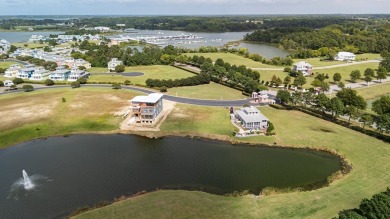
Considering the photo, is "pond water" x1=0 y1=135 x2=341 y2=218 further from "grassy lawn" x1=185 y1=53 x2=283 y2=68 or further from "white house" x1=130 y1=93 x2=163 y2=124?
"grassy lawn" x1=185 y1=53 x2=283 y2=68

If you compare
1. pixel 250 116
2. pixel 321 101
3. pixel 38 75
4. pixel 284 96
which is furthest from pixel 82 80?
pixel 321 101

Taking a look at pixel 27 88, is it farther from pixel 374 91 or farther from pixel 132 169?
pixel 374 91

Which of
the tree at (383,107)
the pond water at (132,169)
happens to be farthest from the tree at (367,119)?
the pond water at (132,169)

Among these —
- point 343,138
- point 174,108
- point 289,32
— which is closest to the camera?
point 343,138

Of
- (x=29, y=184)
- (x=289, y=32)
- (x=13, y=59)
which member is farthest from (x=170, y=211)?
(x=289, y=32)

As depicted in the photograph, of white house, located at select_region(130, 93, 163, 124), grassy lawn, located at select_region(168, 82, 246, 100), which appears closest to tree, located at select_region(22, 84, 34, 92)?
grassy lawn, located at select_region(168, 82, 246, 100)

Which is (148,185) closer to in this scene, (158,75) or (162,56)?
(158,75)

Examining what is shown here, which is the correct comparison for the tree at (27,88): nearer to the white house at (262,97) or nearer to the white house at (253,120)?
the white house at (253,120)
